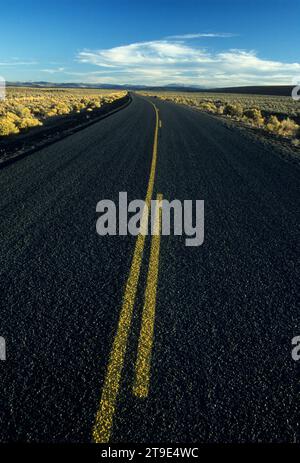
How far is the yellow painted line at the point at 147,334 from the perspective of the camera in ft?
9.25

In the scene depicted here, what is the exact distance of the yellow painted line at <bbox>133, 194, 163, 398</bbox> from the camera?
9.25 ft

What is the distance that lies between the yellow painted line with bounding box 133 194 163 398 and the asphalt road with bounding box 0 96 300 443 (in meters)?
0.05

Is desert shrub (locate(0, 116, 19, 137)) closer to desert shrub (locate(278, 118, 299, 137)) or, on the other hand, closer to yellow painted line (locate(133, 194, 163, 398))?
yellow painted line (locate(133, 194, 163, 398))

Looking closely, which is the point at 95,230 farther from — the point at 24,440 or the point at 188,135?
the point at 188,135

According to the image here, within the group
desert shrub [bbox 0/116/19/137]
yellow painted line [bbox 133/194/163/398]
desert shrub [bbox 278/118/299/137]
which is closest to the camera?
yellow painted line [bbox 133/194/163/398]

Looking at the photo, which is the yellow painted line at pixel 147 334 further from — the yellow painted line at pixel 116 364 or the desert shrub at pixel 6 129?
the desert shrub at pixel 6 129

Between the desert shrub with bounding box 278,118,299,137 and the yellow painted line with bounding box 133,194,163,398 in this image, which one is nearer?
the yellow painted line with bounding box 133,194,163,398

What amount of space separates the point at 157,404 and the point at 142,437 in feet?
0.90

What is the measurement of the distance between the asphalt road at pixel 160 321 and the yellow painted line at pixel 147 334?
52 mm

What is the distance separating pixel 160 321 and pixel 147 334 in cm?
25

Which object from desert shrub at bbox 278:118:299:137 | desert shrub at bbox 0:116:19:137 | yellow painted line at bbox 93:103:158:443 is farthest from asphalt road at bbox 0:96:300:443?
desert shrub at bbox 278:118:299:137

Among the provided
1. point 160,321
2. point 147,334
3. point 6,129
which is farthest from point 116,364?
point 6,129

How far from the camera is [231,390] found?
2811mm

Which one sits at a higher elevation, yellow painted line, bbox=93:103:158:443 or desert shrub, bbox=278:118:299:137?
desert shrub, bbox=278:118:299:137
